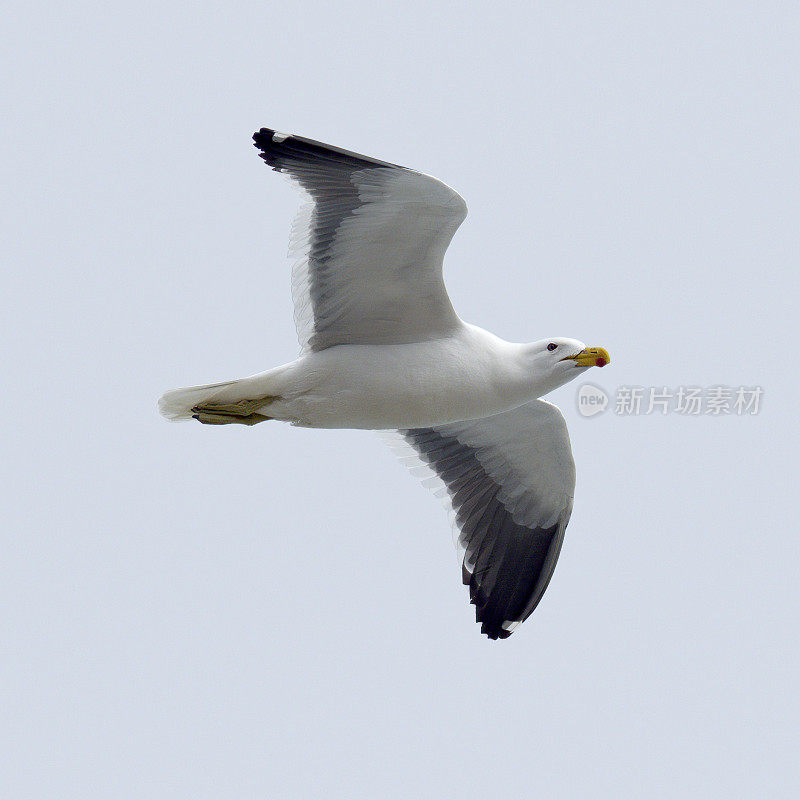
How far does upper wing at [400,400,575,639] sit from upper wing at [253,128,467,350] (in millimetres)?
1313

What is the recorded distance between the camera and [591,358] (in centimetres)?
820

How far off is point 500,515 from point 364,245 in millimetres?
2475

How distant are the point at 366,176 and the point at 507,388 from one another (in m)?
1.55

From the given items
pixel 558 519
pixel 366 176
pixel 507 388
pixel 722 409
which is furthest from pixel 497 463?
pixel 366 176

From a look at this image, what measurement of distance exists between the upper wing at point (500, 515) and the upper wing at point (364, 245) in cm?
131

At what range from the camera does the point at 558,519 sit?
944 cm

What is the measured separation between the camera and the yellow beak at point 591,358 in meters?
8.20

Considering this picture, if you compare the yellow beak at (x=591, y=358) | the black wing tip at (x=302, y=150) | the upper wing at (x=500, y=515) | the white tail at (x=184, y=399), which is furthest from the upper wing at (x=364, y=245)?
the upper wing at (x=500, y=515)

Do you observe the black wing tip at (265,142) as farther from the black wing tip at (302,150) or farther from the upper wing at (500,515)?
the upper wing at (500,515)

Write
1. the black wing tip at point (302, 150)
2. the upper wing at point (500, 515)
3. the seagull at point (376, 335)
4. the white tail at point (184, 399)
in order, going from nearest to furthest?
the black wing tip at point (302, 150)
the seagull at point (376, 335)
the white tail at point (184, 399)
the upper wing at point (500, 515)

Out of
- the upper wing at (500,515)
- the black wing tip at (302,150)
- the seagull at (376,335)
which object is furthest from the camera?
the upper wing at (500,515)

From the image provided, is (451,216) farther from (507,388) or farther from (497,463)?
(497,463)

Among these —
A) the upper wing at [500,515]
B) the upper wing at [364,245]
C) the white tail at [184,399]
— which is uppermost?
the upper wing at [364,245]

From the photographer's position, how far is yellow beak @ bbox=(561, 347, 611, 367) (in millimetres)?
8195
